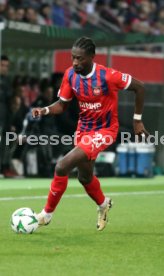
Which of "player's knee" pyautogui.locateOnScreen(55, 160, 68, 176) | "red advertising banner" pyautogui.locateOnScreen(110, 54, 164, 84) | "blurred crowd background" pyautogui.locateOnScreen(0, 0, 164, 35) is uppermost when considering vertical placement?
"player's knee" pyautogui.locateOnScreen(55, 160, 68, 176)

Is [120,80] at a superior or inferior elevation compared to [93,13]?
superior

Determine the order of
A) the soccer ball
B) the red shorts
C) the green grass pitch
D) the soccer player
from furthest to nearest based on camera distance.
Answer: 1. the red shorts
2. the soccer player
3. the soccer ball
4. the green grass pitch

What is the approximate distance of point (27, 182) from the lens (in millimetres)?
19312

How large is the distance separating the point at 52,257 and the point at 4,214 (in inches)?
160

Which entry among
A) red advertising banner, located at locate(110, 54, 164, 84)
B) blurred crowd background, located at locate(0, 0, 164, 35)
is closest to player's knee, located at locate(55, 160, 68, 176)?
blurred crowd background, located at locate(0, 0, 164, 35)

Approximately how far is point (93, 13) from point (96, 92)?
1878cm

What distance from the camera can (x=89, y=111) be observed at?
10.5 metres

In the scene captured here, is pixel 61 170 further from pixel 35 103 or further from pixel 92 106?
pixel 35 103

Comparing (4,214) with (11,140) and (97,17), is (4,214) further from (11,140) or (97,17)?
(97,17)

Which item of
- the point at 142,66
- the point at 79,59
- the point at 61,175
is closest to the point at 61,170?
the point at 61,175

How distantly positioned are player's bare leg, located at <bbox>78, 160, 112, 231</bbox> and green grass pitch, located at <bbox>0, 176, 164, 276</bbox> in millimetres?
150

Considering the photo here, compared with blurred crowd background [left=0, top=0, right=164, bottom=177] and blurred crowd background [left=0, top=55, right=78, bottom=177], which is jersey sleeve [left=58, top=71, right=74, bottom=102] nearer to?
blurred crowd background [left=0, top=0, right=164, bottom=177]

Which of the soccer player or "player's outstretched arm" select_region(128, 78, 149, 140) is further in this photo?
"player's outstretched arm" select_region(128, 78, 149, 140)

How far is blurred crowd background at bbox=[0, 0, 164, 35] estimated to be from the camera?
74.3ft
